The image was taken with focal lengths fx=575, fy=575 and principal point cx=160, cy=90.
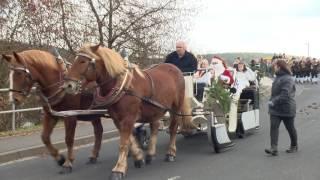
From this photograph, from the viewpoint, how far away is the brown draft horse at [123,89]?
320 inches

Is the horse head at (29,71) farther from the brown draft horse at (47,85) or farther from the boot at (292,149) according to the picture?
the boot at (292,149)

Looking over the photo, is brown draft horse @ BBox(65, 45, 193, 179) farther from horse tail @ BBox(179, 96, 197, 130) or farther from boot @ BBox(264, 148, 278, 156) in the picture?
boot @ BBox(264, 148, 278, 156)

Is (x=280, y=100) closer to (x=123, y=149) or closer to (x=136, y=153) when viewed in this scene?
(x=136, y=153)

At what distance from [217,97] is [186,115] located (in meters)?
1.07

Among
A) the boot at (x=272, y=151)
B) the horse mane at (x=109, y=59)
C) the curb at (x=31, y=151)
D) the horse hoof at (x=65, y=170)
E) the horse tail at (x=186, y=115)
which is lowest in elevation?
the curb at (x=31, y=151)

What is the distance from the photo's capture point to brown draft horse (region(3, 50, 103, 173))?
8.35m

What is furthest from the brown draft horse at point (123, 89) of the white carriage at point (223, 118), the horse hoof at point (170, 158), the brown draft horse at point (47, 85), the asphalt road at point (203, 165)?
the white carriage at point (223, 118)

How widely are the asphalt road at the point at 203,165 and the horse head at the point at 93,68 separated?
153 centimetres

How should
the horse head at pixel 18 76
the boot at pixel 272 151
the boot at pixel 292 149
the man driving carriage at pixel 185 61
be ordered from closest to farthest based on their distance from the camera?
the horse head at pixel 18 76, the boot at pixel 272 151, the boot at pixel 292 149, the man driving carriage at pixel 185 61

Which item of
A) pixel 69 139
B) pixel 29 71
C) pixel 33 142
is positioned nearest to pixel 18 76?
pixel 29 71

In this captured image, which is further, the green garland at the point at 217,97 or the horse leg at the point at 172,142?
the green garland at the point at 217,97

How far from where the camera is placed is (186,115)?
34.6 feet

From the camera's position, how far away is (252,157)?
10258 mm

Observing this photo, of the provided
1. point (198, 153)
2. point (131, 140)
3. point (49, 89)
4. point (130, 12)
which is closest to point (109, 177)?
point (131, 140)
